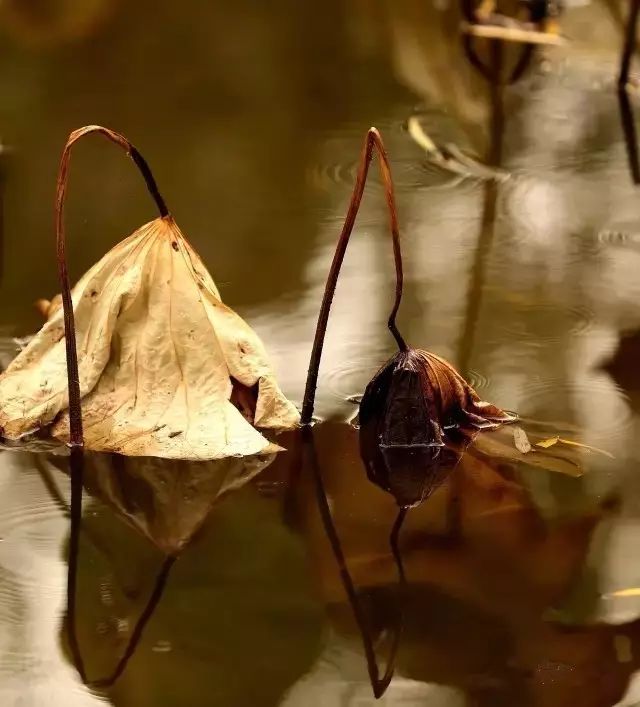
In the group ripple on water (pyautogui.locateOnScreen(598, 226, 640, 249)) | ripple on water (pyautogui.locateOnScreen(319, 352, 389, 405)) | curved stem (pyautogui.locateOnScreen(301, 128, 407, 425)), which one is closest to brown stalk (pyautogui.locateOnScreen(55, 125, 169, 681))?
curved stem (pyautogui.locateOnScreen(301, 128, 407, 425))

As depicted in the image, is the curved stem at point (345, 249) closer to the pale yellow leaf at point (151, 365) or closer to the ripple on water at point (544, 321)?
the pale yellow leaf at point (151, 365)

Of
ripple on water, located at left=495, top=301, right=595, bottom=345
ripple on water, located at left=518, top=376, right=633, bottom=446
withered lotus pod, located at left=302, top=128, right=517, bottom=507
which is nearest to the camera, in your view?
withered lotus pod, located at left=302, top=128, right=517, bottom=507

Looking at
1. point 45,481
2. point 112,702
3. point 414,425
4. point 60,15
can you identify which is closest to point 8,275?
point 45,481

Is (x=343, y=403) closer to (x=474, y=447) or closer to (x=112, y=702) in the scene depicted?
(x=474, y=447)

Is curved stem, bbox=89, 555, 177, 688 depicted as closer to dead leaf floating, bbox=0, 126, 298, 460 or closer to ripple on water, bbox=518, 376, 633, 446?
dead leaf floating, bbox=0, 126, 298, 460

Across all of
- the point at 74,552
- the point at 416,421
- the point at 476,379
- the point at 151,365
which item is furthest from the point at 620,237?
the point at 74,552

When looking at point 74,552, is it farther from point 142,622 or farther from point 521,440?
point 521,440
